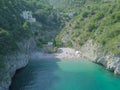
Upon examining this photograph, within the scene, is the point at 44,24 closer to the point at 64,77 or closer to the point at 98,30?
the point at 98,30

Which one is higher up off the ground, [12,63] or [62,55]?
[12,63]

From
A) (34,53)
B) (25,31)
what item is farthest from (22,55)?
(34,53)

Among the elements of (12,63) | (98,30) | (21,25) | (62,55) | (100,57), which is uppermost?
(21,25)

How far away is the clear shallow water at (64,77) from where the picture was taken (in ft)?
142

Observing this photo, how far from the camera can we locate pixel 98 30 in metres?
69.9

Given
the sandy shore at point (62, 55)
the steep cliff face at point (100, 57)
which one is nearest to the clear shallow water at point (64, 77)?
the steep cliff face at point (100, 57)

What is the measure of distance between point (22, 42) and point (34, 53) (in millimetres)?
20177

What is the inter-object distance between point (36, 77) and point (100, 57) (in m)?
19.5

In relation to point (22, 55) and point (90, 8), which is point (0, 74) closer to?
point (22, 55)

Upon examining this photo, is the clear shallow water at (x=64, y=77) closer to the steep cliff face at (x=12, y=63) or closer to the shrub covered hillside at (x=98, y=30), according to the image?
the steep cliff face at (x=12, y=63)

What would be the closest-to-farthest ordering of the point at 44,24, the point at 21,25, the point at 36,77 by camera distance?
the point at 36,77 < the point at 21,25 < the point at 44,24

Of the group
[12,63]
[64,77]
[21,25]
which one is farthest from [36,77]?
[21,25]

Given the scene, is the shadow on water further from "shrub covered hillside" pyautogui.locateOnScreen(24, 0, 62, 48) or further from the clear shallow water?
"shrub covered hillside" pyautogui.locateOnScreen(24, 0, 62, 48)

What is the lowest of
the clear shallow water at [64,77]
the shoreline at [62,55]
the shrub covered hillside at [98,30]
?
the clear shallow water at [64,77]
